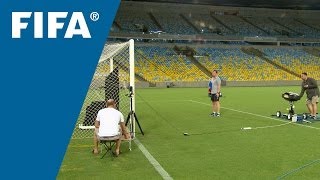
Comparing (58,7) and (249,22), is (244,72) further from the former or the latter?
(58,7)

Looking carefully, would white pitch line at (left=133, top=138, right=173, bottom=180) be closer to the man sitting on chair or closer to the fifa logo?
A: the man sitting on chair

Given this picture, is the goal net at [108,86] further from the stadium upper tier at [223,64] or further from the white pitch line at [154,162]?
the stadium upper tier at [223,64]

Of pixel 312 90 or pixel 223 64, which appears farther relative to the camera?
pixel 223 64

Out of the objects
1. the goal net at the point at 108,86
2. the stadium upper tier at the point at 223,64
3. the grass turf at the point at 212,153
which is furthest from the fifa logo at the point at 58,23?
the stadium upper tier at the point at 223,64

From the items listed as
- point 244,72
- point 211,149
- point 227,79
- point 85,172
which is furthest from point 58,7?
point 244,72

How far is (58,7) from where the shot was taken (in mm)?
5957

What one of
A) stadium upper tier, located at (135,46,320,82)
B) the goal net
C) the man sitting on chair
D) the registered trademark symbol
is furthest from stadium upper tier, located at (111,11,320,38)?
the registered trademark symbol

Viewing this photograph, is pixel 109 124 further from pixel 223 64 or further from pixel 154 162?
pixel 223 64

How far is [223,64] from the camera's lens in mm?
57000

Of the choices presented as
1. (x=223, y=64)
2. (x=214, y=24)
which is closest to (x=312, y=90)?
(x=223, y=64)

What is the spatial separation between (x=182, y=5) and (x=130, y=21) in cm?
959

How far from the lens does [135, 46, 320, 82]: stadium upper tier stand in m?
52.1

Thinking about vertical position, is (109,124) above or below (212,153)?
above

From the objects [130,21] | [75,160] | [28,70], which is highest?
[130,21]
